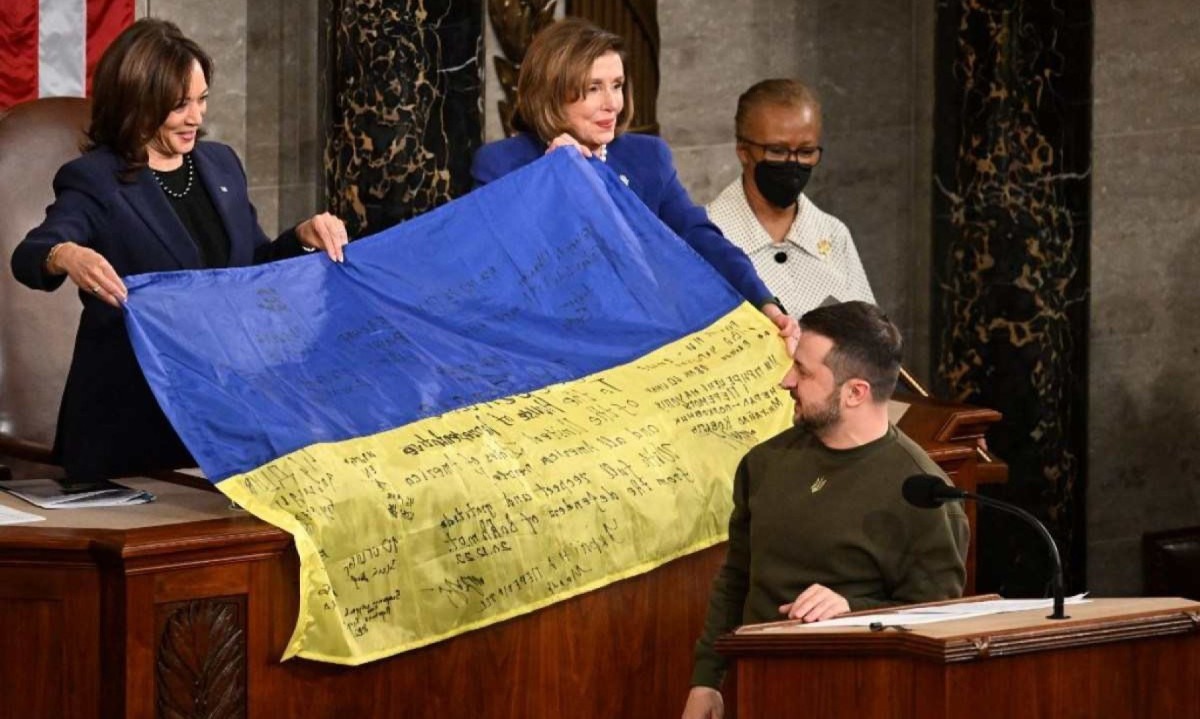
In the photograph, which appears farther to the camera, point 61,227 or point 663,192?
point 663,192

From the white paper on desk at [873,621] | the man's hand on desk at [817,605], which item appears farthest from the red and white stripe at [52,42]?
the white paper on desk at [873,621]

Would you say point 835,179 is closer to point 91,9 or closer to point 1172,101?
point 1172,101

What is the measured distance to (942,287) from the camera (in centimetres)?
815

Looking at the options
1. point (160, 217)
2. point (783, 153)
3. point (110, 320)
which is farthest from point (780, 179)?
point (110, 320)

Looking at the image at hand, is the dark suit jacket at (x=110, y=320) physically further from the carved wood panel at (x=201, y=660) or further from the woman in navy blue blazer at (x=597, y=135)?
the woman in navy blue blazer at (x=597, y=135)

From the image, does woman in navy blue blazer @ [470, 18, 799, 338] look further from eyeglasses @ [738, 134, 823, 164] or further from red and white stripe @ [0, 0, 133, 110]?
red and white stripe @ [0, 0, 133, 110]

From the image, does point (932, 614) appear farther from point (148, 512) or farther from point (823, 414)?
point (148, 512)

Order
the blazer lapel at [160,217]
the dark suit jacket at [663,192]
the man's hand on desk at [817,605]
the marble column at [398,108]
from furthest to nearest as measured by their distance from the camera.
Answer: the marble column at [398,108]
the dark suit jacket at [663,192]
the blazer lapel at [160,217]
the man's hand on desk at [817,605]

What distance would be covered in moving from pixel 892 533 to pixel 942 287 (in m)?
4.01

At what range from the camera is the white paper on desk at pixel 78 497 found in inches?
189

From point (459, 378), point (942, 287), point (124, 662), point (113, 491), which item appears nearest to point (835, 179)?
point (942, 287)

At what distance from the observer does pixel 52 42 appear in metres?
7.51

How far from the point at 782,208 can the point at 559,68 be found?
133cm

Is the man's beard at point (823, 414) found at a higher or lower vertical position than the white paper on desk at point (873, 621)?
higher
